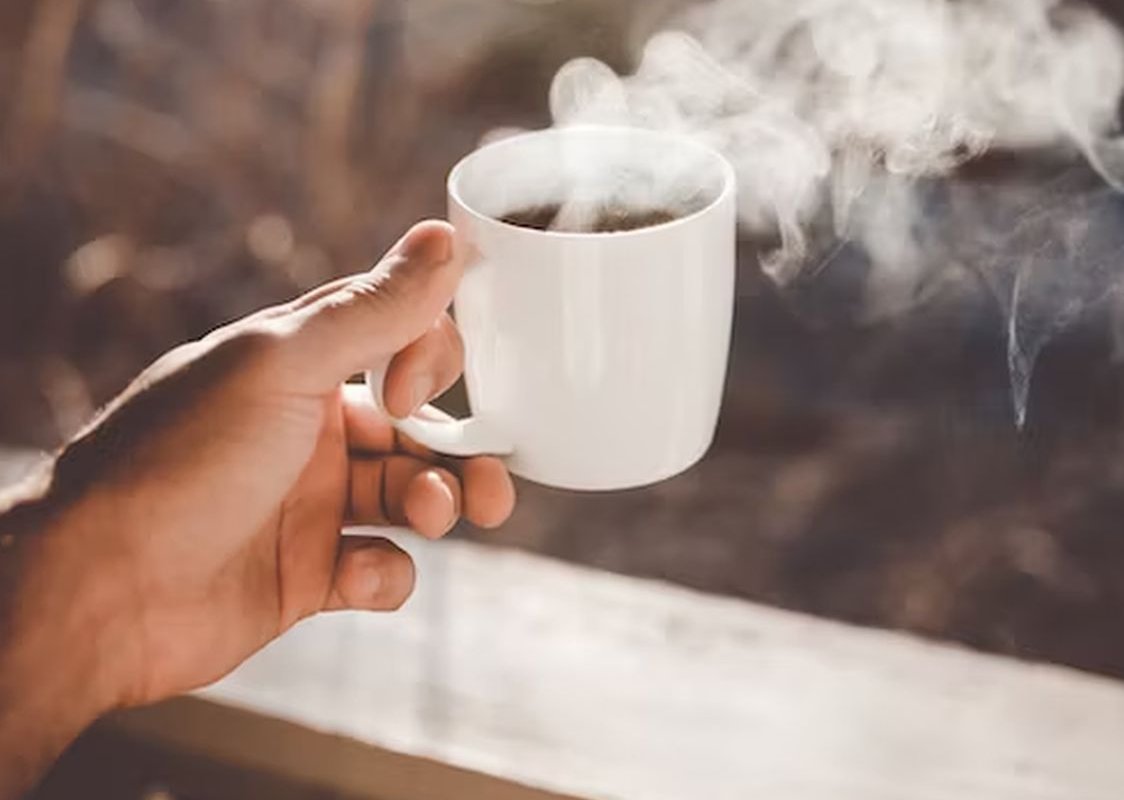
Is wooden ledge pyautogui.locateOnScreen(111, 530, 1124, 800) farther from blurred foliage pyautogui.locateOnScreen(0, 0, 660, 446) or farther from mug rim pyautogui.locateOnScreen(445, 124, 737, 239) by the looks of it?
blurred foliage pyautogui.locateOnScreen(0, 0, 660, 446)

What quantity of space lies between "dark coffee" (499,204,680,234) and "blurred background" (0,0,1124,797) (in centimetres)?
56

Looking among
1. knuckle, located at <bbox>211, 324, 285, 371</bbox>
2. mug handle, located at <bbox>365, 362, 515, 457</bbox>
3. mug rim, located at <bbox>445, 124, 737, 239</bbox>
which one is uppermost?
mug rim, located at <bbox>445, 124, 737, 239</bbox>

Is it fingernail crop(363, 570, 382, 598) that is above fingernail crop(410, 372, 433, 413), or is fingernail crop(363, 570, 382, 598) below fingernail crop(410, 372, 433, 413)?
below

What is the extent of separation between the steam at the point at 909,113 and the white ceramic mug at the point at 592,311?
0.21 meters

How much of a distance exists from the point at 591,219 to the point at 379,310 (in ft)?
0.40

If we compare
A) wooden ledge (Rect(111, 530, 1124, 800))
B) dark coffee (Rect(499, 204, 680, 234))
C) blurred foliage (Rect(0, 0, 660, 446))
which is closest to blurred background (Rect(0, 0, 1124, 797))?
blurred foliage (Rect(0, 0, 660, 446))

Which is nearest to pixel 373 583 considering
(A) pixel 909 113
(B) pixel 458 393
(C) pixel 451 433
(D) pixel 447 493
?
(D) pixel 447 493

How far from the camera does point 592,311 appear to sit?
30.7 inches

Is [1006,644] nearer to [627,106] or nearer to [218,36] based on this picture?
[627,106]

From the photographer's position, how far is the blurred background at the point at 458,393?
163cm

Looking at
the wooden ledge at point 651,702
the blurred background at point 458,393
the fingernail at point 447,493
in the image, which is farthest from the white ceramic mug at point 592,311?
the blurred background at point 458,393

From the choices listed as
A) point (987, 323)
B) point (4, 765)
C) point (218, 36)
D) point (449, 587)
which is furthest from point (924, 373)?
point (4, 765)

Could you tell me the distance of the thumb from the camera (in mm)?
833

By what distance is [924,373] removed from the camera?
1.77m
